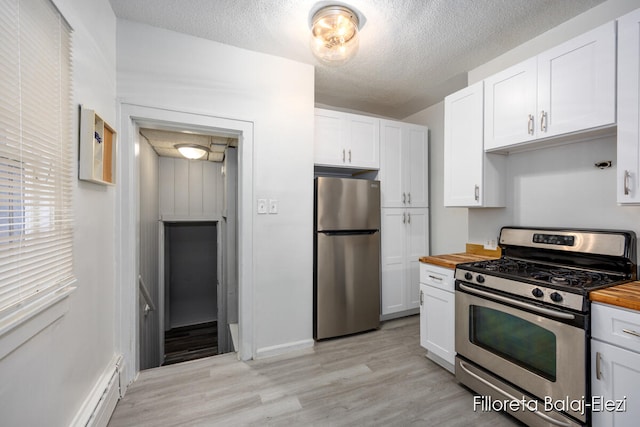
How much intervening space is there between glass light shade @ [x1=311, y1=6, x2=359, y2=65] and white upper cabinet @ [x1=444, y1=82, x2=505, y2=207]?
1.15 meters

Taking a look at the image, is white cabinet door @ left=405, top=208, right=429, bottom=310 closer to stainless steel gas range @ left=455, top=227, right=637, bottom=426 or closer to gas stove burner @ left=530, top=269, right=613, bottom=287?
stainless steel gas range @ left=455, top=227, right=637, bottom=426

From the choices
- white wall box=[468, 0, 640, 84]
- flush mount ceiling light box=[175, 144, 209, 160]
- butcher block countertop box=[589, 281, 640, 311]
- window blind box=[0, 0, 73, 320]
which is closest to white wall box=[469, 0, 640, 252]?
white wall box=[468, 0, 640, 84]

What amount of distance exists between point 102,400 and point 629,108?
3362mm

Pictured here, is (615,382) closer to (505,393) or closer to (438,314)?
(505,393)

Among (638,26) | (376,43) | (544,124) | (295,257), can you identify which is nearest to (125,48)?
(376,43)

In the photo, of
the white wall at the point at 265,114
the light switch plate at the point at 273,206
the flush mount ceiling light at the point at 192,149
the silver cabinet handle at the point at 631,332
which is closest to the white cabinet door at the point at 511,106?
the silver cabinet handle at the point at 631,332

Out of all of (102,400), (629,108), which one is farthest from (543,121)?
(102,400)

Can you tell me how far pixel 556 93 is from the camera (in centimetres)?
177

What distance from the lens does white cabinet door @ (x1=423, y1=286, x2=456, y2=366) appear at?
6.79ft

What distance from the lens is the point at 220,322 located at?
12.5ft

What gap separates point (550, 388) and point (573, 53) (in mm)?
1993

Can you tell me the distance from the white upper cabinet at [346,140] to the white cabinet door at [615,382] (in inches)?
88.6

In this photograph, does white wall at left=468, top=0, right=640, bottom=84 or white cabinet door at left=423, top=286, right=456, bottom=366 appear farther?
white cabinet door at left=423, top=286, right=456, bottom=366

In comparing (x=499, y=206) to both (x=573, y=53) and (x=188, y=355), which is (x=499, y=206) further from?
(x=188, y=355)
